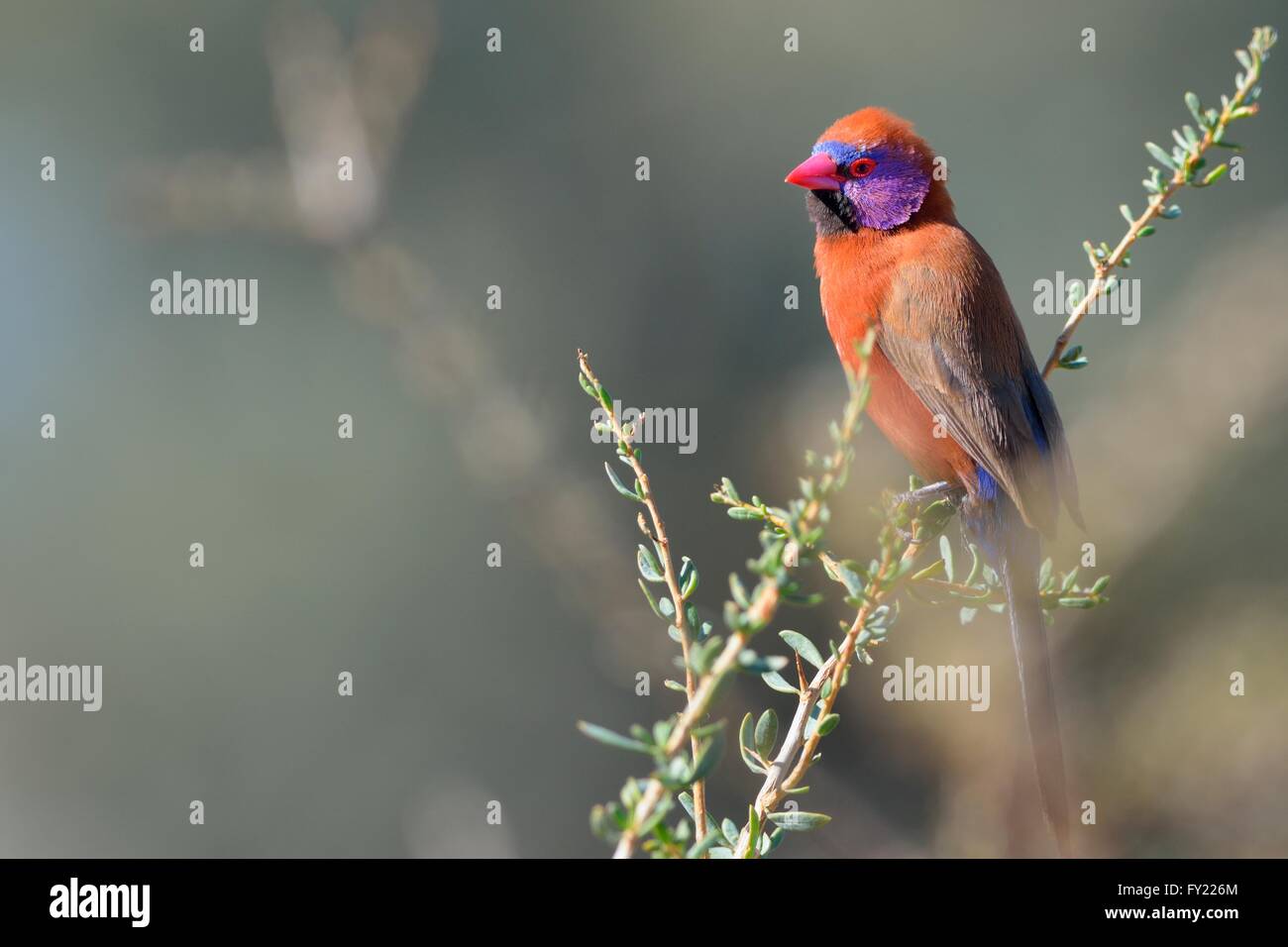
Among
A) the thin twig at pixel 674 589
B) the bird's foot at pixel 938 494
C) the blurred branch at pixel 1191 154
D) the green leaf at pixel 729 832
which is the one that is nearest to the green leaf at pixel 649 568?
the thin twig at pixel 674 589

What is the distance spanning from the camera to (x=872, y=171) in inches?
112

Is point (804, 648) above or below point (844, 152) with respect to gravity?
below

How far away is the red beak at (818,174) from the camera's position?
283 centimetres

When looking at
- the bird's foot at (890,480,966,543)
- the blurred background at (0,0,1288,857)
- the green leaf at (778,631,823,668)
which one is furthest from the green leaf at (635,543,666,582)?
the blurred background at (0,0,1288,857)

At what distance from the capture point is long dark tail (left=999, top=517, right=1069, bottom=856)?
6.48 feet

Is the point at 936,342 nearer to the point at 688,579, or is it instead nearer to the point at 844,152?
the point at 844,152

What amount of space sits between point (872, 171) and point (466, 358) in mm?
1338

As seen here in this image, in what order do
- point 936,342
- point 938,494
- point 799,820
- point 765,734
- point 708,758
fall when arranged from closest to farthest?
point 708,758
point 799,820
point 765,734
point 938,494
point 936,342

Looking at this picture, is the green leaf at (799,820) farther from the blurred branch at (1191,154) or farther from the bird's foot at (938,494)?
the bird's foot at (938,494)

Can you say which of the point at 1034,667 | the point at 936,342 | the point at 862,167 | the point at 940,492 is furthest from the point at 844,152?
the point at 1034,667

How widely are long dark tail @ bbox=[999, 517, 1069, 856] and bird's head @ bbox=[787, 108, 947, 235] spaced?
762 mm

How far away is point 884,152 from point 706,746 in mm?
2111

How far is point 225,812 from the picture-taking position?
4.58 m

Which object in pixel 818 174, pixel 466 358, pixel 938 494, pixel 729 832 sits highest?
pixel 818 174
